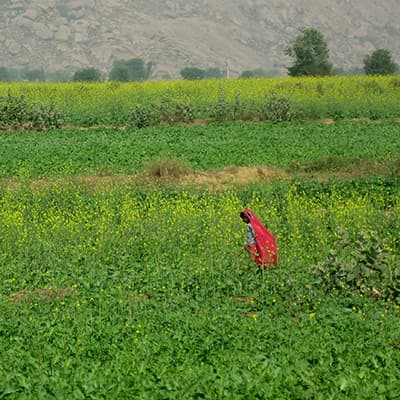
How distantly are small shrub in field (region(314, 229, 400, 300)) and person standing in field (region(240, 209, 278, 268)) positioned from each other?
3.21 feet

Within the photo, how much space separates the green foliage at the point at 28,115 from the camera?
1171 inches

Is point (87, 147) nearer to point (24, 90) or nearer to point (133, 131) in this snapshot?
point (133, 131)

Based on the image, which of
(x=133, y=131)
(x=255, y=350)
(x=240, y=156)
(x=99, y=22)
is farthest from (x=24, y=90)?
(x=99, y=22)

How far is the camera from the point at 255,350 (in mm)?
8609

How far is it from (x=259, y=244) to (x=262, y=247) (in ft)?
0.22

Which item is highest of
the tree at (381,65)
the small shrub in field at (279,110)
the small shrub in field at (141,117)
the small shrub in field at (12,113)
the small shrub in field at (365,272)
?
the small shrub in field at (365,272)

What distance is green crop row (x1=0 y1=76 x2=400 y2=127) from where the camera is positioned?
30672 mm

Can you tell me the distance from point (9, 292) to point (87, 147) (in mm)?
12513

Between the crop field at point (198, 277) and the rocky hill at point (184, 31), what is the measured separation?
381 feet

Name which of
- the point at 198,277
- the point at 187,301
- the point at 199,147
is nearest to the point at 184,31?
the point at 199,147

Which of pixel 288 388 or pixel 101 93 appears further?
pixel 101 93

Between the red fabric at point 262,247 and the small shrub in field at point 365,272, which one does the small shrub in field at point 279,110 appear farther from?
the small shrub in field at point 365,272

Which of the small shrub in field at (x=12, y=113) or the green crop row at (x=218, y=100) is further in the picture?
the green crop row at (x=218, y=100)

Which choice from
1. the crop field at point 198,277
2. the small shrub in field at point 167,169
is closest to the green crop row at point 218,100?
the crop field at point 198,277
